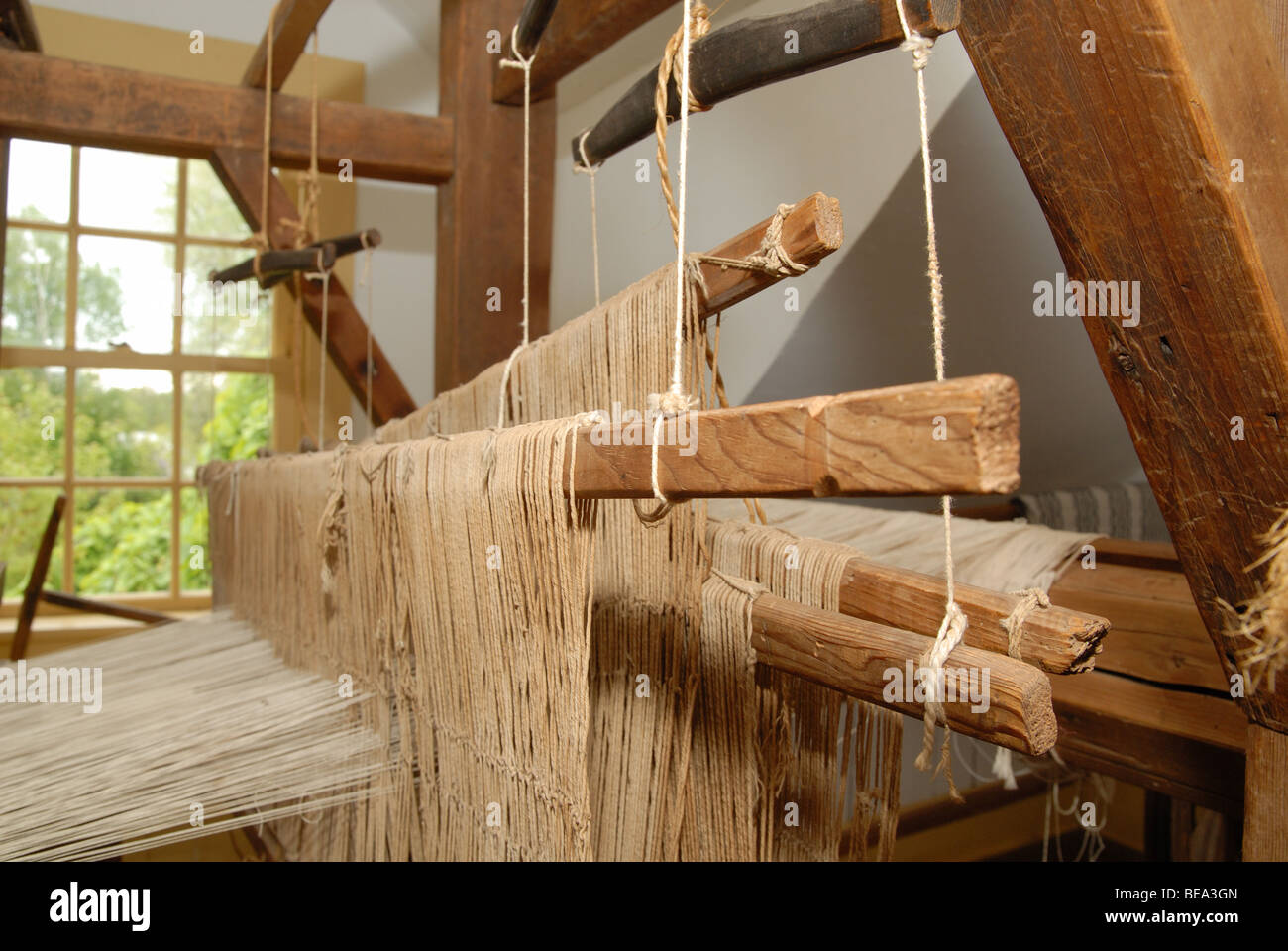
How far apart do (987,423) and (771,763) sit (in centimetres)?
58

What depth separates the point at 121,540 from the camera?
9.96 feet

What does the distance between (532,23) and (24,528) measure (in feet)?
8.90

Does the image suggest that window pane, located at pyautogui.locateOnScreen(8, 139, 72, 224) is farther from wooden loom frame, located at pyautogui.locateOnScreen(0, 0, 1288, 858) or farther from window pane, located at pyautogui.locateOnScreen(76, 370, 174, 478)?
wooden loom frame, located at pyautogui.locateOnScreen(0, 0, 1288, 858)

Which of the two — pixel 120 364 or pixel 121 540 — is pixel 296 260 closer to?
pixel 120 364

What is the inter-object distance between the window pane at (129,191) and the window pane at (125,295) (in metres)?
0.07

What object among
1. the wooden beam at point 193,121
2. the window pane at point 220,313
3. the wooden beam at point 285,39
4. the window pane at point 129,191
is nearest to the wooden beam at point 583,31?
the wooden beam at point 193,121

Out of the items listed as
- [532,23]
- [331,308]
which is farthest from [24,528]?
[532,23]

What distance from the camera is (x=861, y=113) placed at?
1.58 meters

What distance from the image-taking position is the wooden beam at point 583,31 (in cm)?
151

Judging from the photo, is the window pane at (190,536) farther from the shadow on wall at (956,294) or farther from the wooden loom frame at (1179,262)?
the wooden loom frame at (1179,262)

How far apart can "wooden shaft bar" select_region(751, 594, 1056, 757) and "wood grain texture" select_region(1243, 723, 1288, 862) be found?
1.63 feet

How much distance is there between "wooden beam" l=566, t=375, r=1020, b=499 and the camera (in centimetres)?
41

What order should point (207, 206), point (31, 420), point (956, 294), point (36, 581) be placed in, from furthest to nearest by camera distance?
point (207, 206)
point (31, 420)
point (36, 581)
point (956, 294)
